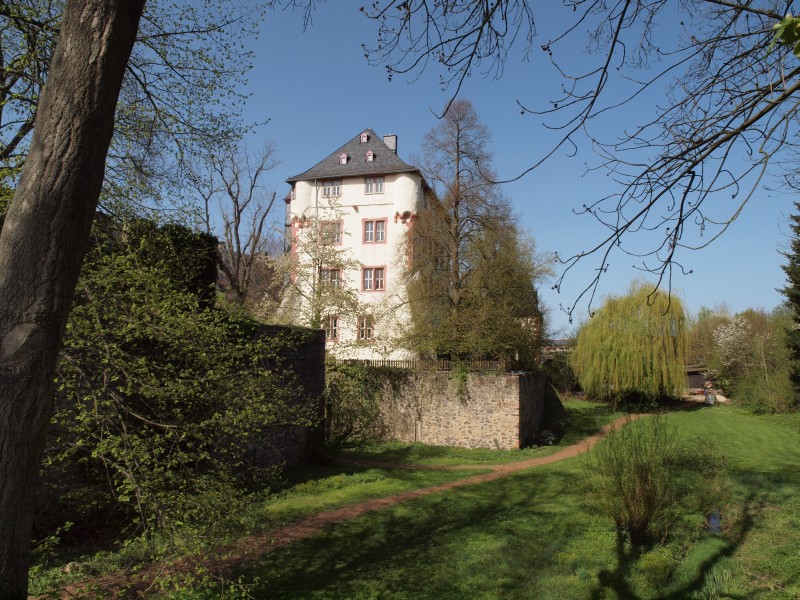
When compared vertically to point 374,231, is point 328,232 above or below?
below

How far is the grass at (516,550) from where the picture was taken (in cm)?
678

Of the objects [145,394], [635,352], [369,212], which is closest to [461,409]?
[635,352]

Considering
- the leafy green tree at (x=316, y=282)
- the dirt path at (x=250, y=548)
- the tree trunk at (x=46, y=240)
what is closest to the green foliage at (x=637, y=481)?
the dirt path at (x=250, y=548)

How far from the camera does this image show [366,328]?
1025 inches

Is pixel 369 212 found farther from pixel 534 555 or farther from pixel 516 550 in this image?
pixel 534 555

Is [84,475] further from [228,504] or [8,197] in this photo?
[8,197]

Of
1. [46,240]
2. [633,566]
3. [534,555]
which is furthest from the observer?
[534,555]

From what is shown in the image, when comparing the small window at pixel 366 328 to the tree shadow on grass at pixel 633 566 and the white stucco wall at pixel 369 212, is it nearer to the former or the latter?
the white stucco wall at pixel 369 212

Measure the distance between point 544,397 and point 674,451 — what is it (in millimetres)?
16803

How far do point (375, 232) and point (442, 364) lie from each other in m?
11.8

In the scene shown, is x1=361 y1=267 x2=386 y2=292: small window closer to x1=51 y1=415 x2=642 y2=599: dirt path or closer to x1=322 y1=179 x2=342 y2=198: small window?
x1=322 y1=179 x2=342 y2=198: small window

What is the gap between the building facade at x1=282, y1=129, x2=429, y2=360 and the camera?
24.0 m

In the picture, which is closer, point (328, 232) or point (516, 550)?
point (516, 550)

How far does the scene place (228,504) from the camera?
6.04 metres
